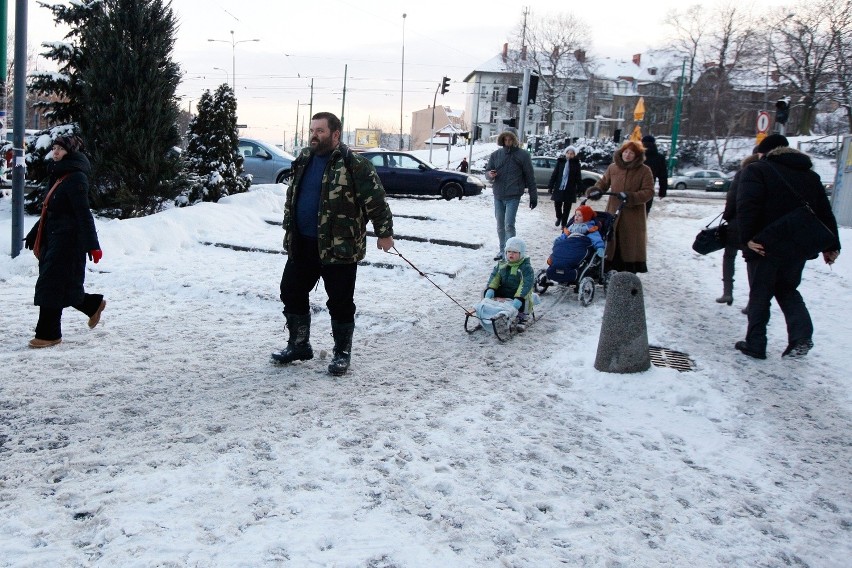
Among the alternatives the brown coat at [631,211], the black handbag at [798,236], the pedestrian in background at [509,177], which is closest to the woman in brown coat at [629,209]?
the brown coat at [631,211]

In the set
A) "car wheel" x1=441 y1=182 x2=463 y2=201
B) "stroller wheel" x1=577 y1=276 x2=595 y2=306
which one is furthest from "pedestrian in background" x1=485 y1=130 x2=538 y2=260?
"car wheel" x1=441 y1=182 x2=463 y2=201

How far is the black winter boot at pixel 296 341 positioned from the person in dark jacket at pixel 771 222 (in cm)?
380

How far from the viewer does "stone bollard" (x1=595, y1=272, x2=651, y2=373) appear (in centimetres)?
541

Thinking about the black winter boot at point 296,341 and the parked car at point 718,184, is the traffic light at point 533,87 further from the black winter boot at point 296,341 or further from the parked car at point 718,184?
the parked car at point 718,184

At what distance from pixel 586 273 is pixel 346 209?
13.4 feet

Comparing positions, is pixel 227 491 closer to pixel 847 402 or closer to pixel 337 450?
pixel 337 450

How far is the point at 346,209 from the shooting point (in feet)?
16.2

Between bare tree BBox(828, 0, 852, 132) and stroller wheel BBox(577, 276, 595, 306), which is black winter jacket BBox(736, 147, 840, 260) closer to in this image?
stroller wheel BBox(577, 276, 595, 306)

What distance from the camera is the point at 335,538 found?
2.97 meters

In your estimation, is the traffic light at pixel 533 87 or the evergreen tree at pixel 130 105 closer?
the evergreen tree at pixel 130 105

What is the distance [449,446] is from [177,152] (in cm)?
1004

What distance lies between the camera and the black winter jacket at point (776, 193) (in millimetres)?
6035

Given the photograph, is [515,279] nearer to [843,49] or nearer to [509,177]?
[509,177]

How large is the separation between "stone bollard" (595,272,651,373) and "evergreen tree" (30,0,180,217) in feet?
29.6
